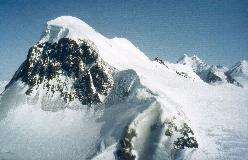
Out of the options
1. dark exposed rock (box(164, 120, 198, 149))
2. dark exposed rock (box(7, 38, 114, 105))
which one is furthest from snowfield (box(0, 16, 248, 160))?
dark exposed rock (box(7, 38, 114, 105))

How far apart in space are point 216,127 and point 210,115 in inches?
235

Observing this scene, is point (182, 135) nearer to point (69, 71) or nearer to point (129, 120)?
point (129, 120)

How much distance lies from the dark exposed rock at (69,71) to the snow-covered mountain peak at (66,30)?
2321mm

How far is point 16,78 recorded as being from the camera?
138750 millimetres

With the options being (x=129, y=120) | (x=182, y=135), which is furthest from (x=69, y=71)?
(x=182, y=135)

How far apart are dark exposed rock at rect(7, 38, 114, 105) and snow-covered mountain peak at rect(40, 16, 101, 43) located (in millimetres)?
2321

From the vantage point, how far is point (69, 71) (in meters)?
130

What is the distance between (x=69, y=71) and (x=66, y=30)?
1504 centimetres

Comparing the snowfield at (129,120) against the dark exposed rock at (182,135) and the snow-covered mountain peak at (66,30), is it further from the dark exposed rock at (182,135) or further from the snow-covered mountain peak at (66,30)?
the dark exposed rock at (182,135)

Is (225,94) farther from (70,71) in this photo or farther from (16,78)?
(16,78)

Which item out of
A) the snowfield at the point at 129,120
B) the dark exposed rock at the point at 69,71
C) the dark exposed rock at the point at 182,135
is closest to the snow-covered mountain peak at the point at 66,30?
the snowfield at the point at 129,120

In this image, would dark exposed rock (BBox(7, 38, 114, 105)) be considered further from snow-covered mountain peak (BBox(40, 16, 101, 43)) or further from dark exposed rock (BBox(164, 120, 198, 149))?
dark exposed rock (BBox(164, 120, 198, 149))

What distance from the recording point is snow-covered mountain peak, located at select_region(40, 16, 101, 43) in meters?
134

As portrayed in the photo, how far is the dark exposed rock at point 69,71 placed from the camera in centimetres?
12438
